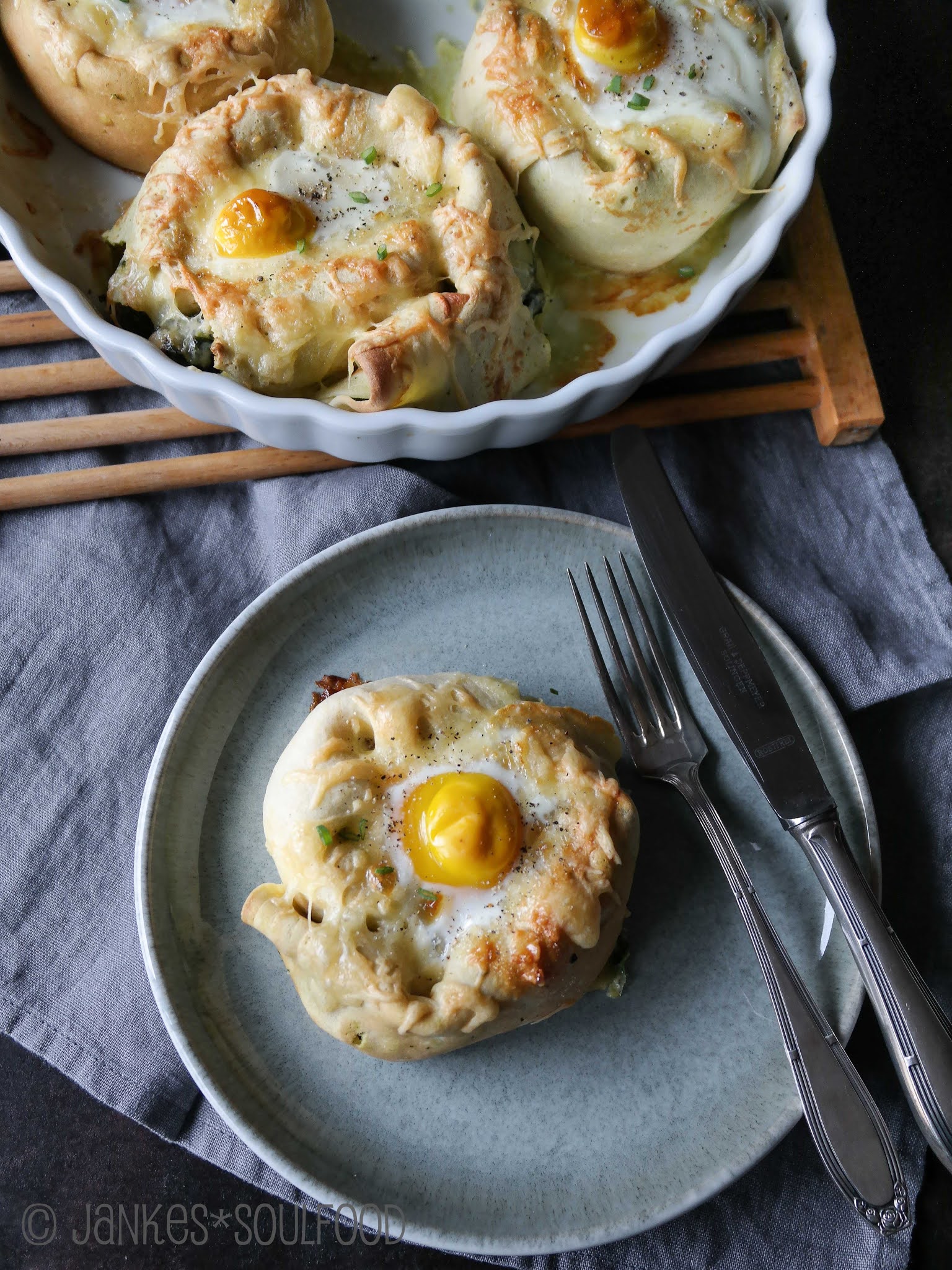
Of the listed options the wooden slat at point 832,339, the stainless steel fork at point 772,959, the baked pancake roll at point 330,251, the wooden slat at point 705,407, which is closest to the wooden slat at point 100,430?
the baked pancake roll at point 330,251

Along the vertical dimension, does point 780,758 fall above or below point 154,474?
below

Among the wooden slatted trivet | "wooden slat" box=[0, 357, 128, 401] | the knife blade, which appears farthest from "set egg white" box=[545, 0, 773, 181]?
"wooden slat" box=[0, 357, 128, 401]

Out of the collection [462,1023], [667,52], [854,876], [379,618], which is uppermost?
[667,52]

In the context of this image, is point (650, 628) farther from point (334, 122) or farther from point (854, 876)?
point (334, 122)

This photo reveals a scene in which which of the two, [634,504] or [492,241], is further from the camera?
[634,504]

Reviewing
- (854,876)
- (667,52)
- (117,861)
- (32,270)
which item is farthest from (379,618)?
(667,52)

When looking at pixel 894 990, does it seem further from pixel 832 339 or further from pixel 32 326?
pixel 32 326

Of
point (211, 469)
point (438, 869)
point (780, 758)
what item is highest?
point (211, 469)

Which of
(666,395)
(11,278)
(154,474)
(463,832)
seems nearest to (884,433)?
(666,395)
